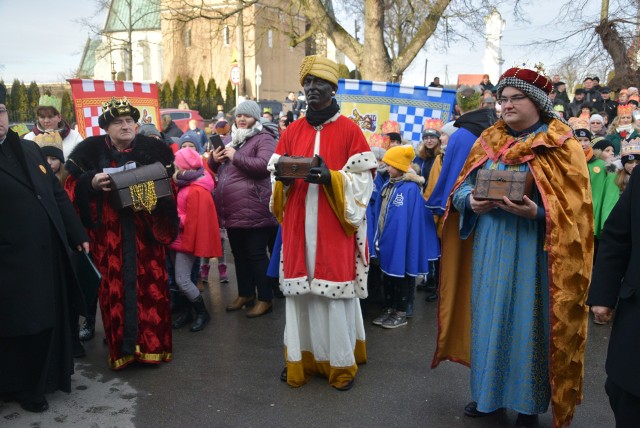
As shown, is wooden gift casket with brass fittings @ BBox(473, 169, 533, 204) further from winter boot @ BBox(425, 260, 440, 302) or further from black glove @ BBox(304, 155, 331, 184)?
winter boot @ BBox(425, 260, 440, 302)

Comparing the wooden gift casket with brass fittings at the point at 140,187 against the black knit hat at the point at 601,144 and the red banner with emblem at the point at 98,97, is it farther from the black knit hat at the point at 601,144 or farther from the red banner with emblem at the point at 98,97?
the black knit hat at the point at 601,144

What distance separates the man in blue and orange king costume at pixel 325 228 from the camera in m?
4.06

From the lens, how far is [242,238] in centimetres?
588

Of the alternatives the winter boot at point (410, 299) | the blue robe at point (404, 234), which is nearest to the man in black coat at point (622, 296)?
the blue robe at point (404, 234)

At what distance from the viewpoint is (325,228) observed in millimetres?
4082

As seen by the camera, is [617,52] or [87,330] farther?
[617,52]

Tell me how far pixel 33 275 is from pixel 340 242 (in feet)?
6.55

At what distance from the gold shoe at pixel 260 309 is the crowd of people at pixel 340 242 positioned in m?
0.44

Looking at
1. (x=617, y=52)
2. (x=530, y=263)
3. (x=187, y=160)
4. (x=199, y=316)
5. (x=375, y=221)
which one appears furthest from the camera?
(x=617, y=52)

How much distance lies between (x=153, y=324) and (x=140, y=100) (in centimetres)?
398

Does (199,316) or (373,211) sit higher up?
(373,211)

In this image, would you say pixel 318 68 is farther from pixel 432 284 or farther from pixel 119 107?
pixel 432 284

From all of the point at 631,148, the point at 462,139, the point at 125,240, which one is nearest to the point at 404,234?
the point at 462,139

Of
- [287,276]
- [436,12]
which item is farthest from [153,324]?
[436,12]
